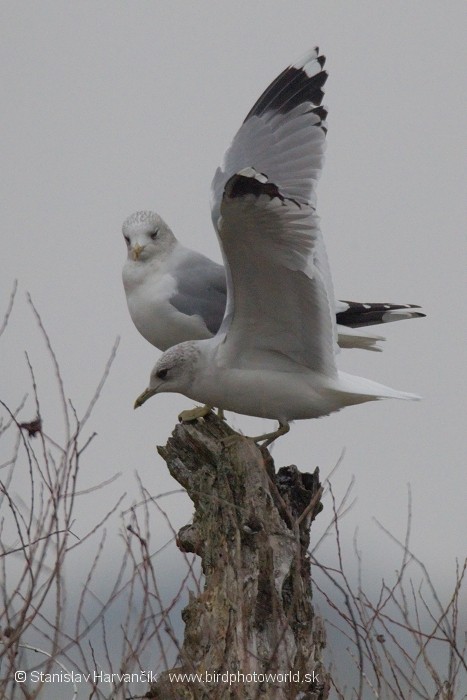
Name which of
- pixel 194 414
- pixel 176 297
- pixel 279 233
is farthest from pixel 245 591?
pixel 176 297

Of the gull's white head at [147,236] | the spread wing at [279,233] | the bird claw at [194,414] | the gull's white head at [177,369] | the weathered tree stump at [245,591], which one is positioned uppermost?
the gull's white head at [147,236]

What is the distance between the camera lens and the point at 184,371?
4.25m

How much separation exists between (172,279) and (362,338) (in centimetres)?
103

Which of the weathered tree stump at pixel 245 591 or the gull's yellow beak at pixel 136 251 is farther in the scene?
the gull's yellow beak at pixel 136 251

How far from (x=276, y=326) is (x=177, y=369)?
437mm

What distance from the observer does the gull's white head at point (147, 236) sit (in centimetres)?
574

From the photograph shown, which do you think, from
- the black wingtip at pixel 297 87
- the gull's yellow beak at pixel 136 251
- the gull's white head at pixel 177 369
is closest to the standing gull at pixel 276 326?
the gull's white head at pixel 177 369

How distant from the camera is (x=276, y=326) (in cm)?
431

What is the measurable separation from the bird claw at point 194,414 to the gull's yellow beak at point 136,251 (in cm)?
155

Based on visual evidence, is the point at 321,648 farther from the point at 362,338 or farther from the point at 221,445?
the point at 362,338

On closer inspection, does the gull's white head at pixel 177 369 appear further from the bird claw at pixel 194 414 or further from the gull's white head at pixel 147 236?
the gull's white head at pixel 147 236

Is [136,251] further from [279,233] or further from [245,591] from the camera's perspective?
[245,591]

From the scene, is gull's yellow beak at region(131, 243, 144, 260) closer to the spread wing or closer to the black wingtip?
the spread wing

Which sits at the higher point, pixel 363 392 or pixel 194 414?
pixel 363 392
